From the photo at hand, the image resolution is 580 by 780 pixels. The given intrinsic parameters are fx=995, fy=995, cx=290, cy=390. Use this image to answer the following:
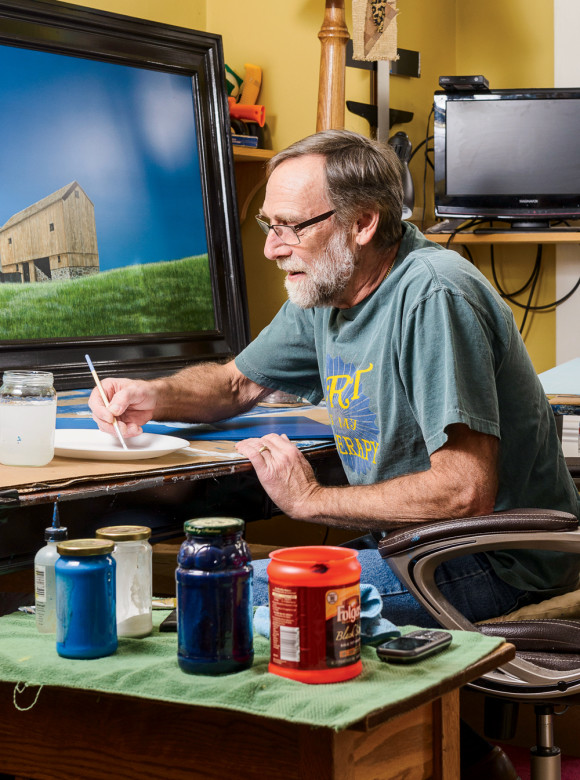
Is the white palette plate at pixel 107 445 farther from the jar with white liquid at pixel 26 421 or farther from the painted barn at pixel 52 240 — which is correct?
the painted barn at pixel 52 240

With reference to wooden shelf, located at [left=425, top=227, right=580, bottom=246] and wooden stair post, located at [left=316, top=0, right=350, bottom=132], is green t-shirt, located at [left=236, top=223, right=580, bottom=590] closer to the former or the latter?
wooden stair post, located at [left=316, top=0, right=350, bottom=132]

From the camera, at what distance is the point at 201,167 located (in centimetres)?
267

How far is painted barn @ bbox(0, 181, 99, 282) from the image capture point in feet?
7.36

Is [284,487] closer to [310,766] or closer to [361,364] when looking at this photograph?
[361,364]

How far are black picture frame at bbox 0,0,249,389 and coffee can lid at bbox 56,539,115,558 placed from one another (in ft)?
3.70

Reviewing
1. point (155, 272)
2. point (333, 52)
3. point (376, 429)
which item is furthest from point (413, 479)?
point (333, 52)

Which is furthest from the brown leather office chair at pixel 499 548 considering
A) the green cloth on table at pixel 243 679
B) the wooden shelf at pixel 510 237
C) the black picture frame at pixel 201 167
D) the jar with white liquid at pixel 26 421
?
the wooden shelf at pixel 510 237

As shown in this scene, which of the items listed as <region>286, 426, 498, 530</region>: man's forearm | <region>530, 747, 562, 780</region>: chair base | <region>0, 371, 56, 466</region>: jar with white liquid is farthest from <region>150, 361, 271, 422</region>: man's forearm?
<region>530, 747, 562, 780</region>: chair base

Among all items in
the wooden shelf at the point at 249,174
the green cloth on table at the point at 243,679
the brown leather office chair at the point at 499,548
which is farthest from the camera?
the wooden shelf at the point at 249,174

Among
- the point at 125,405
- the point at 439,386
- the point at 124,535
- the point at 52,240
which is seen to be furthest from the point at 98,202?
the point at 124,535

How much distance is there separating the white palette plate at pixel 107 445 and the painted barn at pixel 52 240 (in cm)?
59

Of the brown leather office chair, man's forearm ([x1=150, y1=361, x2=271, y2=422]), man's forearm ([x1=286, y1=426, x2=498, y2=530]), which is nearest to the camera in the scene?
the brown leather office chair

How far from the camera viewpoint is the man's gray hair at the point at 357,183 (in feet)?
6.06

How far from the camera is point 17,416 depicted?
159cm
